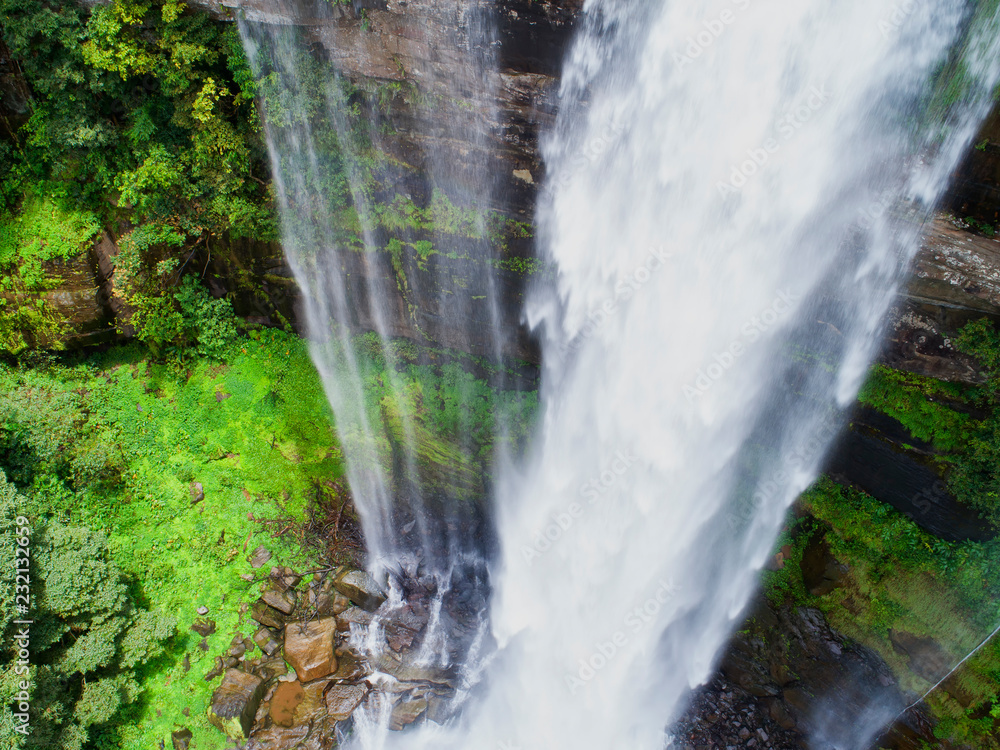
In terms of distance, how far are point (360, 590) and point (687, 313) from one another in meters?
8.79

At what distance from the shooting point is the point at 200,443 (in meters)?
12.7

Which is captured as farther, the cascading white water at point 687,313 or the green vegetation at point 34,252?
the green vegetation at point 34,252

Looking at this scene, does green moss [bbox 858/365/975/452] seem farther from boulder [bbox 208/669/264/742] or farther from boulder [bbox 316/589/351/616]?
boulder [bbox 208/669/264/742]

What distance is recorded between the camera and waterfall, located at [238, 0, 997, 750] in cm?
762

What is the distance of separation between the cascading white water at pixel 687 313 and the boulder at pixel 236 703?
2169mm

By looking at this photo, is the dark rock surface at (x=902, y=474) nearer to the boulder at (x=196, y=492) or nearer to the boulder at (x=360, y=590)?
the boulder at (x=360, y=590)

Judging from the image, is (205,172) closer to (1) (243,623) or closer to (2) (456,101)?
(2) (456,101)

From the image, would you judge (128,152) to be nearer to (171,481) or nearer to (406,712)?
(171,481)

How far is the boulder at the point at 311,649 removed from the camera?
1059 centimetres

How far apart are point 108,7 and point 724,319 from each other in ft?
40.6

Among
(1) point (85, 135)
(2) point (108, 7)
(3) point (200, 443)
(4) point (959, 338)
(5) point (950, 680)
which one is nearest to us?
(4) point (959, 338)

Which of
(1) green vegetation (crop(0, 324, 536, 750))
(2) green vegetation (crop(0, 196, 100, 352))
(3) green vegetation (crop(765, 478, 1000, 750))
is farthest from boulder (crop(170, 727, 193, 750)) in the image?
(3) green vegetation (crop(765, 478, 1000, 750))

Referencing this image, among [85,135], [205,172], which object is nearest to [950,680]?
[205,172]

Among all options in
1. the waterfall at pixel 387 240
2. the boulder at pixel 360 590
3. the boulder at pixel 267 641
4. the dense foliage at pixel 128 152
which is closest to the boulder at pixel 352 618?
the boulder at pixel 360 590
